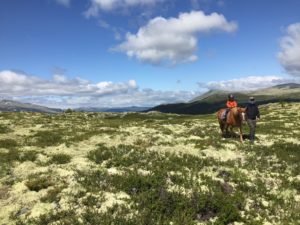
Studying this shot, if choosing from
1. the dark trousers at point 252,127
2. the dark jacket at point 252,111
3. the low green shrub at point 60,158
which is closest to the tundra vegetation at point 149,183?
the low green shrub at point 60,158

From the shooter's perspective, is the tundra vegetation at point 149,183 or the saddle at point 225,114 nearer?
the tundra vegetation at point 149,183

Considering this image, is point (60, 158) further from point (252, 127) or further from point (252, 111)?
point (252, 111)

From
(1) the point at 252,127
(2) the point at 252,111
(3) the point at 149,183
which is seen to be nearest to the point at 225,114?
(2) the point at 252,111

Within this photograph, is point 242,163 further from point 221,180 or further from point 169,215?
point 169,215

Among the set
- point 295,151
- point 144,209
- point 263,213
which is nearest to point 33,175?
point 144,209

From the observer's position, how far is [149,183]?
16.9 metres

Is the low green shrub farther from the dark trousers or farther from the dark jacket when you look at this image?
the dark jacket

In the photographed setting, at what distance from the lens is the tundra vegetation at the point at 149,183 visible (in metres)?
14.3

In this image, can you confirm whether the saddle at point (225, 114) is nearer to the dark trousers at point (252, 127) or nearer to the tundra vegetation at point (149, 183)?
the dark trousers at point (252, 127)

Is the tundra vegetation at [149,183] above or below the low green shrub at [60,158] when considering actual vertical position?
below

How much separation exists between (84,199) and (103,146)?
10869mm

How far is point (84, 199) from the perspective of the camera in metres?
15.3

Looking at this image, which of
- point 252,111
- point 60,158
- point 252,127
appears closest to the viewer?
point 60,158

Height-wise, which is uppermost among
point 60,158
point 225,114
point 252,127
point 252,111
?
point 252,111
